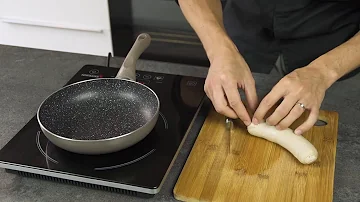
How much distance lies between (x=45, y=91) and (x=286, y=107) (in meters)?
0.54

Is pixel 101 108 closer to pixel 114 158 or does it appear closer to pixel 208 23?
pixel 114 158

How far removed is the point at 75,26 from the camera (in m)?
2.17

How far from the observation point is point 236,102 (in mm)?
916

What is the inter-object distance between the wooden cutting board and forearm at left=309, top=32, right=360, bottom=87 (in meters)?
0.10

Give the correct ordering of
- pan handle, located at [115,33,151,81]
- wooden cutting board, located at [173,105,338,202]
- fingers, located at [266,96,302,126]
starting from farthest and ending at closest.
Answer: pan handle, located at [115,33,151,81] < fingers, located at [266,96,302,126] < wooden cutting board, located at [173,105,338,202]

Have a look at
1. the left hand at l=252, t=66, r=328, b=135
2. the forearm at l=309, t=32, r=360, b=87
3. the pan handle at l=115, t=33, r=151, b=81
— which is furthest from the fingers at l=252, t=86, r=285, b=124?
the pan handle at l=115, t=33, r=151, b=81

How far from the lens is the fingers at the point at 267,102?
2.97ft

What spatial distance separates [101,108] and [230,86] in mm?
256

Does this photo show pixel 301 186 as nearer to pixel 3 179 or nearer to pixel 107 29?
pixel 3 179

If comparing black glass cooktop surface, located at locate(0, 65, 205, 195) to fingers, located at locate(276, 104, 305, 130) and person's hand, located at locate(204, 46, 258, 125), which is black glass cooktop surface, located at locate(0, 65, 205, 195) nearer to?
person's hand, located at locate(204, 46, 258, 125)

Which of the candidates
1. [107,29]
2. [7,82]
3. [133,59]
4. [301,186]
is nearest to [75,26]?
[107,29]

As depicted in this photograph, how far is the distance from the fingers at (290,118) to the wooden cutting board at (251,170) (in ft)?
0.12

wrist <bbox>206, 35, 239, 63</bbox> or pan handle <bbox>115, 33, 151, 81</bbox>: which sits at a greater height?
wrist <bbox>206, 35, 239, 63</bbox>

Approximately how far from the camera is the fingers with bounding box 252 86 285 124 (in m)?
Answer: 0.91
